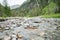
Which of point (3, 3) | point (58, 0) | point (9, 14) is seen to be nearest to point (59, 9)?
point (58, 0)

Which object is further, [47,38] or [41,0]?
[41,0]

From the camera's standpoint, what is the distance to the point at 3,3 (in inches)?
3022

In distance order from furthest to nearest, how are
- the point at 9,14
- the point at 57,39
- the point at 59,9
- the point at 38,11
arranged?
the point at 9,14, the point at 38,11, the point at 59,9, the point at 57,39

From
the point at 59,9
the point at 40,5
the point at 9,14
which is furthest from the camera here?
the point at 40,5

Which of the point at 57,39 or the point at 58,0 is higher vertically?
the point at 58,0

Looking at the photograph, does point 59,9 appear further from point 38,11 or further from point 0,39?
point 0,39

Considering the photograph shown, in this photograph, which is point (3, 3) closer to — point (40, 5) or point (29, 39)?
point (40, 5)

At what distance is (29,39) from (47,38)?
1209 millimetres

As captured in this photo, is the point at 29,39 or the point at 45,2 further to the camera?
the point at 45,2

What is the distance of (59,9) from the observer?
41.6 m

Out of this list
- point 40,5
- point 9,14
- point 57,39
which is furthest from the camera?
point 40,5

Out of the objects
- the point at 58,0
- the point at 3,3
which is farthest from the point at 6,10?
the point at 58,0

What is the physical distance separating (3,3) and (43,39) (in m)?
67.0

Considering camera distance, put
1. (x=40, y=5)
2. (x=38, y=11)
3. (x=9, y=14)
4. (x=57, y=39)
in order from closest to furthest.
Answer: (x=57, y=39) → (x=38, y=11) → (x=9, y=14) → (x=40, y=5)
